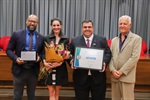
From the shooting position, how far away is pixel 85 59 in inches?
105

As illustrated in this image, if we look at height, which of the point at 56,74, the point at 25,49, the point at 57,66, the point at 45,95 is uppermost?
the point at 25,49

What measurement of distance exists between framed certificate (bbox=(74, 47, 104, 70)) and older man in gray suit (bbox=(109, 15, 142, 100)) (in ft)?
0.56

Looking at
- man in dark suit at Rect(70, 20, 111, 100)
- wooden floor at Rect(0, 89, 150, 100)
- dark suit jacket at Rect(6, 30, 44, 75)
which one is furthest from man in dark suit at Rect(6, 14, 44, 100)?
wooden floor at Rect(0, 89, 150, 100)

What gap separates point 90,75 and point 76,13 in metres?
3.48

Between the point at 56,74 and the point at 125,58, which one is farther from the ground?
the point at 125,58

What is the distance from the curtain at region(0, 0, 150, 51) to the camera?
584cm

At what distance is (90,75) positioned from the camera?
269cm

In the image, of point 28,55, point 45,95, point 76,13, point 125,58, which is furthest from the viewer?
point 76,13

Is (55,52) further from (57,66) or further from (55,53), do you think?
(57,66)

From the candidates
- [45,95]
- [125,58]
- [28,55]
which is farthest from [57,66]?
[45,95]

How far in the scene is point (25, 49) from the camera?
2.78 meters

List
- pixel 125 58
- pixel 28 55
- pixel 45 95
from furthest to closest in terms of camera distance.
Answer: pixel 45 95, pixel 28 55, pixel 125 58

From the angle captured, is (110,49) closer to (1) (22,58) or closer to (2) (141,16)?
(1) (22,58)

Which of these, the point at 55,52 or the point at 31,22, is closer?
the point at 55,52
